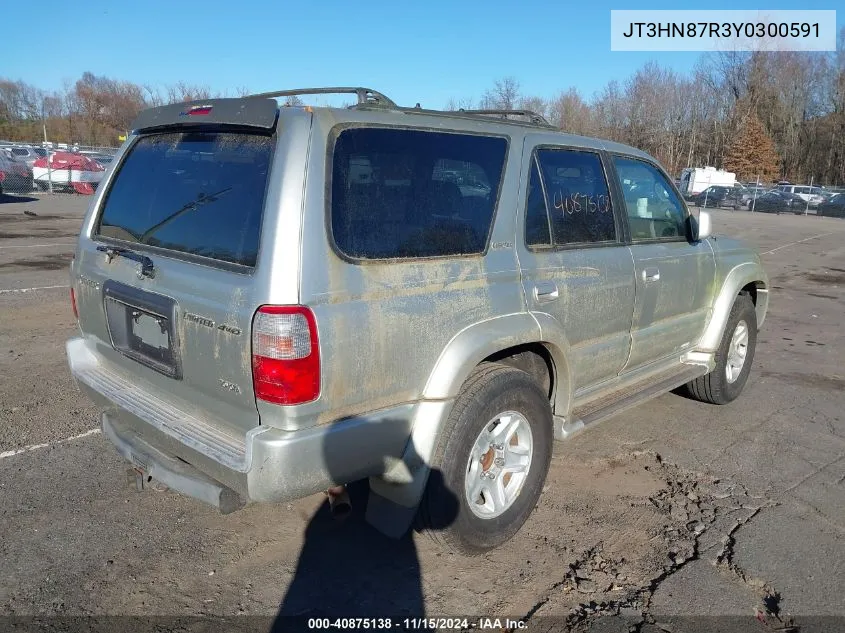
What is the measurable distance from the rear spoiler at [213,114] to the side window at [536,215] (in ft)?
4.45

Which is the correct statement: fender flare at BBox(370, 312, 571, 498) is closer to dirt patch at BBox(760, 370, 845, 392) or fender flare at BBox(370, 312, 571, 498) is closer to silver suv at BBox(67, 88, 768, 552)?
silver suv at BBox(67, 88, 768, 552)

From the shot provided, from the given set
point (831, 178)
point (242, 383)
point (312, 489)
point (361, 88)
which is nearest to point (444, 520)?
point (312, 489)

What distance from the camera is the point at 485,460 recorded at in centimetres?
319

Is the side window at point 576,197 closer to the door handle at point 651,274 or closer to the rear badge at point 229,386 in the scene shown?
the door handle at point 651,274

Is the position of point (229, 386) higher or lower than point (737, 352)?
higher

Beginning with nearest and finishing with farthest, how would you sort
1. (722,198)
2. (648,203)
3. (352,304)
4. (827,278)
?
1. (352,304)
2. (648,203)
3. (827,278)
4. (722,198)

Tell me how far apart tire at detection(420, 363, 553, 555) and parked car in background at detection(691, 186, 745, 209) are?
39566 millimetres

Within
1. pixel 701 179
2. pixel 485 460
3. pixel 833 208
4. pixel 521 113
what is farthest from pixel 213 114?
pixel 701 179

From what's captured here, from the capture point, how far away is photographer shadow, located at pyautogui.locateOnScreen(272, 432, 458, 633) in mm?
2779

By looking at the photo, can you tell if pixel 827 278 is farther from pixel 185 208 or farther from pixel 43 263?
pixel 43 263

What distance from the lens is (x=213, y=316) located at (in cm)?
254

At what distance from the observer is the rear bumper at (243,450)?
246cm

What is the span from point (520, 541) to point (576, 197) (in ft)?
6.06

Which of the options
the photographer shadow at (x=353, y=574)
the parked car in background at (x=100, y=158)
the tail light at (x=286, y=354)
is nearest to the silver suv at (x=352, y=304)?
the tail light at (x=286, y=354)
